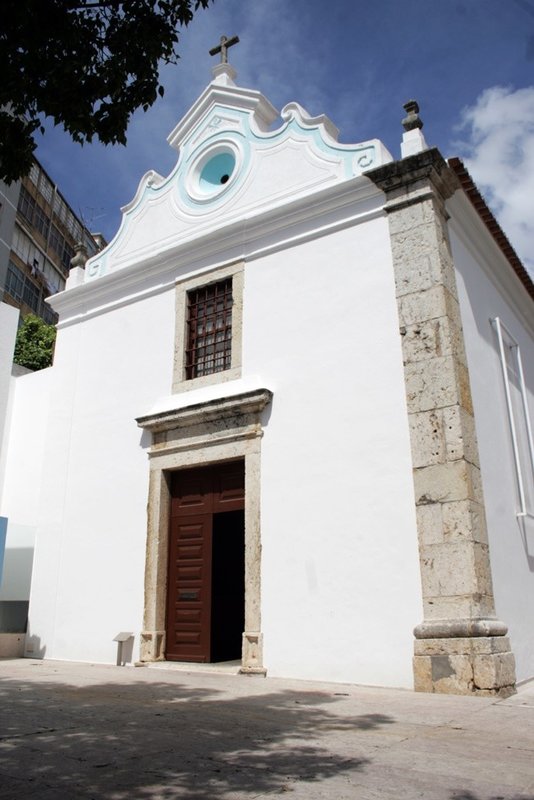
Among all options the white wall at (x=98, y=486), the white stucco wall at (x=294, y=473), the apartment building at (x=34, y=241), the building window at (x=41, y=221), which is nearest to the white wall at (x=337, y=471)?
the white stucco wall at (x=294, y=473)

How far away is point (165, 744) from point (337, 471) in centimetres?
403

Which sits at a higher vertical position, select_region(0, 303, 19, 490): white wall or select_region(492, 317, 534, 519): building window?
select_region(0, 303, 19, 490): white wall

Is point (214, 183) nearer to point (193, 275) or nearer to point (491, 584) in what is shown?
point (193, 275)

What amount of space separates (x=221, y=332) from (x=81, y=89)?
16.7 feet

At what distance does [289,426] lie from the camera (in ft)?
25.2

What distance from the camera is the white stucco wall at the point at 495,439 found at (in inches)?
273

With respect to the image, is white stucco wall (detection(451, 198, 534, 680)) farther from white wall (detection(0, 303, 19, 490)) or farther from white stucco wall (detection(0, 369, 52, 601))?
white wall (detection(0, 303, 19, 490))

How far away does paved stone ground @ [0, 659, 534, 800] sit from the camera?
274 cm

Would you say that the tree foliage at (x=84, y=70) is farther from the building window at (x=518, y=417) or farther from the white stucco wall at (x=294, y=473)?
the building window at (x=518, y=417)

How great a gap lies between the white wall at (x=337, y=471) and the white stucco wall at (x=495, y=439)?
0.99 m

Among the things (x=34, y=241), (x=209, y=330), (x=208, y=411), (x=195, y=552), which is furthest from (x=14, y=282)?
(x=195, y=552)

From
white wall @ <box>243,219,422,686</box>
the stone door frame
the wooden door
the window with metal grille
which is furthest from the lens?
the window with metal grille

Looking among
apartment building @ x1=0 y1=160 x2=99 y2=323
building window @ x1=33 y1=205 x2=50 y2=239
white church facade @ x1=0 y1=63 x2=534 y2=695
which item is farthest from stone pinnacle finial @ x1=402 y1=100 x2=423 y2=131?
building window @ x1=33 y1=205 x2=50 y2=239

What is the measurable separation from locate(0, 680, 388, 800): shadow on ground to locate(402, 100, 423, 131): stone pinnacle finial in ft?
21.0
